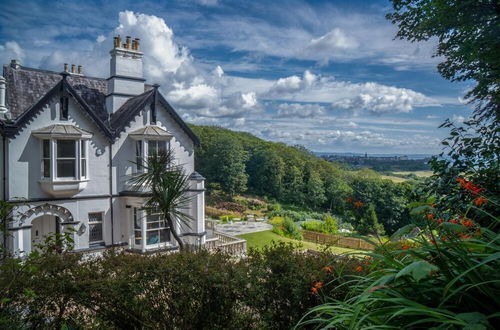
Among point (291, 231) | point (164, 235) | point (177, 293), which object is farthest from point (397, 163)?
point (177, 293)

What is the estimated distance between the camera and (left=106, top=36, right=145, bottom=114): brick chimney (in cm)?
1351

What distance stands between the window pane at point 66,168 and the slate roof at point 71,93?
1.67 m

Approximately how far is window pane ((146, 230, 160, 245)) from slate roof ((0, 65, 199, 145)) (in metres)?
4.17

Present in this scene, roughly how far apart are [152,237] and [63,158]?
457 centimetres

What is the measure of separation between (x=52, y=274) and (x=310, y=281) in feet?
10.5

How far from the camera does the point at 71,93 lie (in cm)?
1155

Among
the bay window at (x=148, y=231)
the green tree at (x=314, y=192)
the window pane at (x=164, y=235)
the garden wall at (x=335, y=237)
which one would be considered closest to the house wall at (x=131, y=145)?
the bay window at (x=148, y=231)

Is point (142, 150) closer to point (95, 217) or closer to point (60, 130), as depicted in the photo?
point (60, 130)

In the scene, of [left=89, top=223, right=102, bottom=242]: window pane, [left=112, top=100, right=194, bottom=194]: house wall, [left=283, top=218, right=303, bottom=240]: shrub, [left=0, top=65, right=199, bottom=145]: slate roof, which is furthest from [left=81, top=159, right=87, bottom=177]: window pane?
[left=283, top=218, right=303, bottom=240]: shrub

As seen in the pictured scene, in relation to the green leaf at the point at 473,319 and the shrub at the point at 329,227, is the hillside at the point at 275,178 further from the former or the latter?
the green leaf at the point at 473,319

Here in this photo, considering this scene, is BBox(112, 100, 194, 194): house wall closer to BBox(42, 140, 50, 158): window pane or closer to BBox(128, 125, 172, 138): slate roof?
BBox(128, 125, 172, 138): slate roof

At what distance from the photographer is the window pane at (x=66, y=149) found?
1133 cm

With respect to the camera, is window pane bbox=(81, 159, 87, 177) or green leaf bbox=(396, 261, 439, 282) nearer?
green leaf bbox=(396, 261, 439, 282)

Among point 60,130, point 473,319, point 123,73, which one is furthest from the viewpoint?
point 123,73
